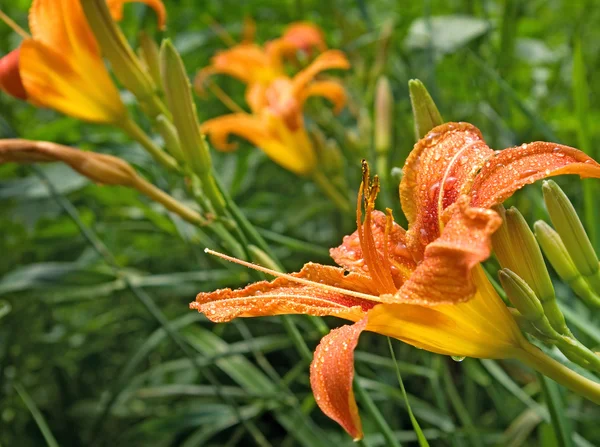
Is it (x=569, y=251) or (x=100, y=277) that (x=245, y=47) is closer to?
(x=100, y=277)

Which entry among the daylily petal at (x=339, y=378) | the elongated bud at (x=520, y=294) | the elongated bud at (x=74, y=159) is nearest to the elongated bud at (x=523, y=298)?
the elongated bud at (x=520, y=294)

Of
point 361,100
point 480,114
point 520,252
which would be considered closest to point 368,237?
point 520,252

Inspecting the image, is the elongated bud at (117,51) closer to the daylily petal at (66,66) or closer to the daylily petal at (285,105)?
the daylily petal at (66,66)

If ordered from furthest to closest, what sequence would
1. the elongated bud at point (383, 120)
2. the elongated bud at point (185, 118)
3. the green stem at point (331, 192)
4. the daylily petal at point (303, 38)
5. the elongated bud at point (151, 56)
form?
the daylily petal at point (303, 38)
the green stem at point (331, 192)
the elongated bud at point (383, 120)
the elongated bud at point (151, 56)
the elongated bud at point (185, 118)

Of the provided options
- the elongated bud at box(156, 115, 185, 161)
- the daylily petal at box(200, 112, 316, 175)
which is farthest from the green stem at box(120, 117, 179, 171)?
the daylily petal at box(200, 112, 316, 175)

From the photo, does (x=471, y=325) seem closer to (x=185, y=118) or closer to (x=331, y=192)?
(x=185, y=118)

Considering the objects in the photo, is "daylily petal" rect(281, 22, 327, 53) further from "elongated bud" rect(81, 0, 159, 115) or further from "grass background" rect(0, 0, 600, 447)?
"elongated bud" rect(81, 0, 159, 115)

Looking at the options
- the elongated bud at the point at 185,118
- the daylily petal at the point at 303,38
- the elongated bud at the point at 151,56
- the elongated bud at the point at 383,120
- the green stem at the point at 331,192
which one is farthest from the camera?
the daylily petal at the point at 303,38
